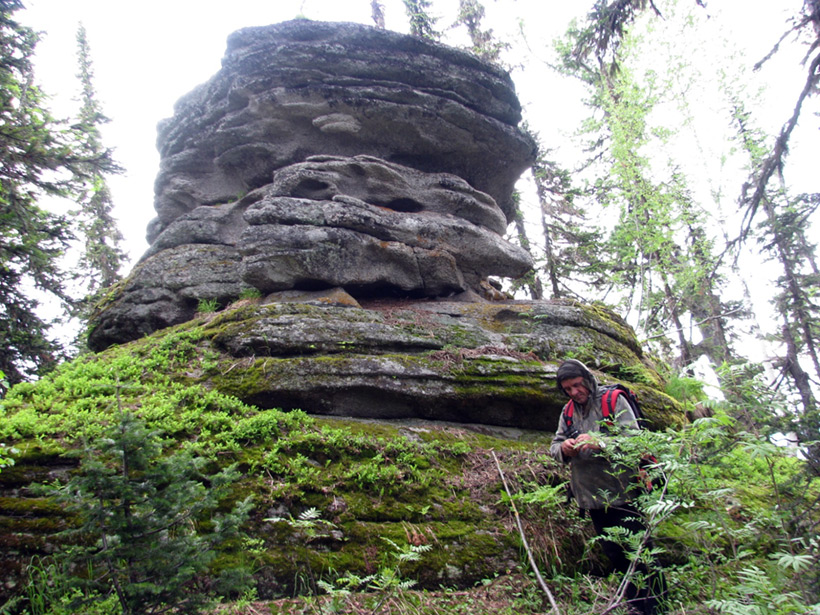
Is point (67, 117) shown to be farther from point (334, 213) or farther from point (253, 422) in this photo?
point (253, 422)

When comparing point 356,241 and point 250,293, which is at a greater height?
point 356,241

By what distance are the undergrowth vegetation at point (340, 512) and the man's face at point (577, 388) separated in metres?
0.72

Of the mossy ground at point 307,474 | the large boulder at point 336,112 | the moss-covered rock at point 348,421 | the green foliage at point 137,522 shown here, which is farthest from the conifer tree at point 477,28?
the green foliage at point 137,522

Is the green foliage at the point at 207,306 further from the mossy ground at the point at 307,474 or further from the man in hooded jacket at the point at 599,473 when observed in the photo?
the man in hooded jacket at the point at 599,473

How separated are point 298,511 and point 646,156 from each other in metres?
11.3

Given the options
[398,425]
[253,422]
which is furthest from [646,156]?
[253,422]

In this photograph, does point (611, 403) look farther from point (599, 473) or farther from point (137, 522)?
point (137, 522)

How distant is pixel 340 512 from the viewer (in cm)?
477

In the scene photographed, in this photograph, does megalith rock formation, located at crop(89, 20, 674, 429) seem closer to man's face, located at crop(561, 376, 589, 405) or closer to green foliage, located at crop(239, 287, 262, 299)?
green foliage, located at crop(239, 287, 262, 299)

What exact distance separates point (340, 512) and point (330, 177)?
26.1 feet

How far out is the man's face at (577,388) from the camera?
455cm

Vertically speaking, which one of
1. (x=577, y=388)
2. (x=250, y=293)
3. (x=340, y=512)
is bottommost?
(x=340, y=512)

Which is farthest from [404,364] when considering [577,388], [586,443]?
[586,443]

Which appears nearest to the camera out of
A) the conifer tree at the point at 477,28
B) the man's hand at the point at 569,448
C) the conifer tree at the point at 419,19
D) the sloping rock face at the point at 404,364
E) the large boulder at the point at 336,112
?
the man's hand at the point at 569,448
